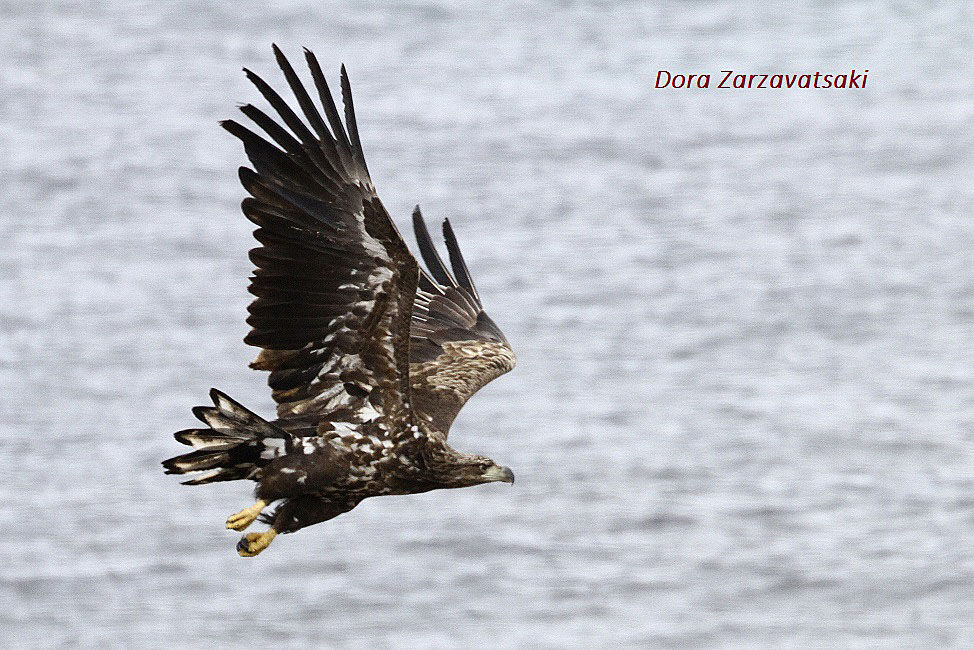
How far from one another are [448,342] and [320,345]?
2229mm

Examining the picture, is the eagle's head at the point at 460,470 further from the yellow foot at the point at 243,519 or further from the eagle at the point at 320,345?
the yellow foot at the point at 243,519

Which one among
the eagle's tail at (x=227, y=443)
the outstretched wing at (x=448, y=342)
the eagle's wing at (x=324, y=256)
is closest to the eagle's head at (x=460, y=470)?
the eagle's wing at (x=324, y=256)

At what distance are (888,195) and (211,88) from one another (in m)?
10.3

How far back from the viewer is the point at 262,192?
9.27m

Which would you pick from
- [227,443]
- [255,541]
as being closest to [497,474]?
[255,541]

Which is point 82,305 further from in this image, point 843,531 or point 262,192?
point 262,192

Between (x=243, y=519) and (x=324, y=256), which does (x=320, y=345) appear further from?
(x=243, y=519)

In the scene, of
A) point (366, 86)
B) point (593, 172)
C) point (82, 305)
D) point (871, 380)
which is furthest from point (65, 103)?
point (871, 380)

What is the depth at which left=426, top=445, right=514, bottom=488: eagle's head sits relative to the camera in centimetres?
954

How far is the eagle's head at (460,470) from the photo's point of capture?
31.3 feet

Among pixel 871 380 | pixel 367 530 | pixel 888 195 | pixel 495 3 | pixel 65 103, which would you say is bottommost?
pixel 367 530

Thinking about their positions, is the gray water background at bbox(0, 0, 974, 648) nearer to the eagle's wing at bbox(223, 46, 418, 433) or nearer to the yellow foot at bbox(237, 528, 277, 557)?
the yellow foot at bbox(237, 528, 277, 557)

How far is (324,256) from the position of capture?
923cm

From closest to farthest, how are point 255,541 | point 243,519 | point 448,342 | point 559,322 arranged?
point 243,519
point 255,541
point 448,342
point 559,322
